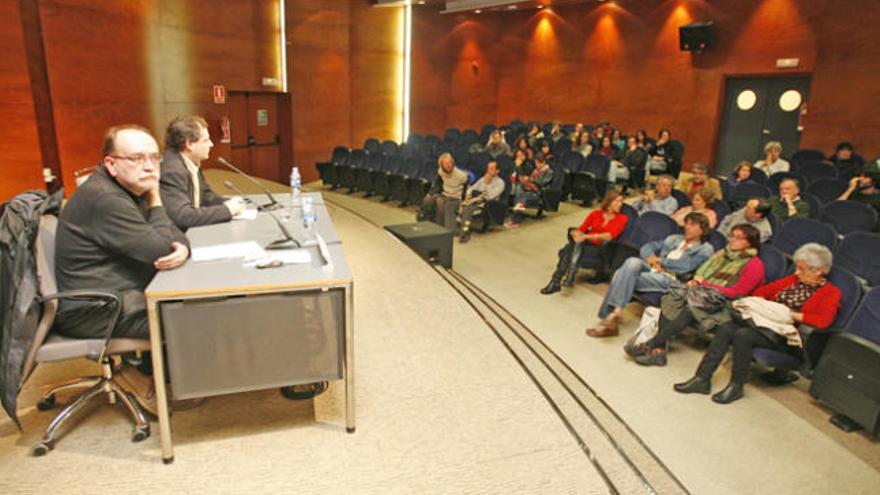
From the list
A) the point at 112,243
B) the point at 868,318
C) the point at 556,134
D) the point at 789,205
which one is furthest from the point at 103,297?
the point at 556,134

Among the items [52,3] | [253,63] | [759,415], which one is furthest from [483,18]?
[759,415]

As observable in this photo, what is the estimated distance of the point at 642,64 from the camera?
41.9 ft

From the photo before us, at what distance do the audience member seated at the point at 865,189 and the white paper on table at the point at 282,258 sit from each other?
6.18 metres

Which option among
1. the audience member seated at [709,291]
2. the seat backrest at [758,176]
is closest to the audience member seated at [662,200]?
the audience member seated at [709,291]

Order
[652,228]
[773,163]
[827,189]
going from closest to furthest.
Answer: [652,228], [827,189], [773,163]

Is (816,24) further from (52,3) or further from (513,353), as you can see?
(52,3)

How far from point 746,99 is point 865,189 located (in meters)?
5.90

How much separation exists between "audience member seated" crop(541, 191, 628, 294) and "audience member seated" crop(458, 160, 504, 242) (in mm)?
2003

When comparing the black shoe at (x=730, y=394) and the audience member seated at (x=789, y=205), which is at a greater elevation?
the audience member seated at (x=789, y=205)

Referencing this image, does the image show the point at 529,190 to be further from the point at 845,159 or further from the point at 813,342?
the point at 813,342

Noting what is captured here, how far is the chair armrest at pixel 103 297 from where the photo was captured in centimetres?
221

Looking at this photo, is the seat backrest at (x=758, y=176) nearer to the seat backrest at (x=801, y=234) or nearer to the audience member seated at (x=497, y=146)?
the seat backrest at (x=801, y=234)

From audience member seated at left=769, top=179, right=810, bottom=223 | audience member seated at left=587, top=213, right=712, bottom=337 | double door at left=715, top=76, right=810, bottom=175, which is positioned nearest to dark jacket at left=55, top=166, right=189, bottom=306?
audience member seated at left=587, top=213, right=712, bottom=337

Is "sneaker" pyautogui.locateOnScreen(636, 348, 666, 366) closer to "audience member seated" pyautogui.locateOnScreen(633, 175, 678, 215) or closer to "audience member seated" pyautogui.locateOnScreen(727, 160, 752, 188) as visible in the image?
"audience member seated" pyautogui.locateOnScreen(633, 175, 678, 215)
